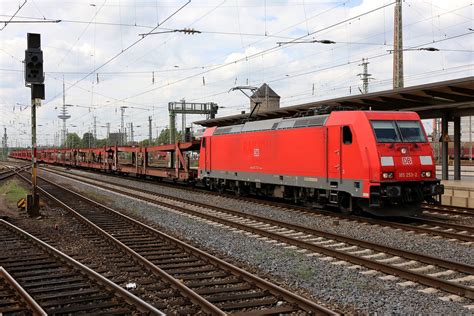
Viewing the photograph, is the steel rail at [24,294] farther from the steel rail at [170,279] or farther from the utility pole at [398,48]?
the utility pole at [398,48]

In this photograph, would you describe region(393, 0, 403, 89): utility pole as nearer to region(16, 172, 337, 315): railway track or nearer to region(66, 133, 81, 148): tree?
region(16, 172, 337, 315): railway track

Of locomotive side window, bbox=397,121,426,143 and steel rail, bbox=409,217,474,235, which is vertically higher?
locomotive side window, bbox=397,121,426,143

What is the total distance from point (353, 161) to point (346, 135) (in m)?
0.82

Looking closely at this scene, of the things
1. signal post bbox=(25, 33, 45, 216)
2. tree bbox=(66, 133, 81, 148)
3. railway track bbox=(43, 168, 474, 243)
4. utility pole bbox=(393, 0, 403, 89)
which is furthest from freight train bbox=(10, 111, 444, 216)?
tree bbox=(66, 133, 81, 148)

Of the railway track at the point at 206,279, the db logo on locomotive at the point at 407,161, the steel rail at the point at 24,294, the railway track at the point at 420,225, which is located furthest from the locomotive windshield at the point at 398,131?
the steel rail at the point at 24,294

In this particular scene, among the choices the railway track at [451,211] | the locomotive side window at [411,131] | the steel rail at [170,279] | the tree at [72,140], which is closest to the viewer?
the steel rail at [170,279]

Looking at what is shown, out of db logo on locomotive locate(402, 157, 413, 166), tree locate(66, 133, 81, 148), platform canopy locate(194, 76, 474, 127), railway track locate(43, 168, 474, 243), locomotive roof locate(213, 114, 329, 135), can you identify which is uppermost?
tree locate(66, 133, 81, 148)

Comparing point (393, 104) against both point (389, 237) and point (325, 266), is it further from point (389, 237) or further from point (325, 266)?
point (325, 266)

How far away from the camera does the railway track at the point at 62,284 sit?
6289 millimetres

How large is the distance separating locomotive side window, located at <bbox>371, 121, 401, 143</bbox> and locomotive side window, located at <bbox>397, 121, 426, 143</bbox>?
248 mm

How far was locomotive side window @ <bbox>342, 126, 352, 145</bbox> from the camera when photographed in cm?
1410

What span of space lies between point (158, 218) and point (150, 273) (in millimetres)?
6997

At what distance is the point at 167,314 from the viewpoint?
602 centimetres

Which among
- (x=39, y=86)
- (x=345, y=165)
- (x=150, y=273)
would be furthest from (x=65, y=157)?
(x=150, y=273)
